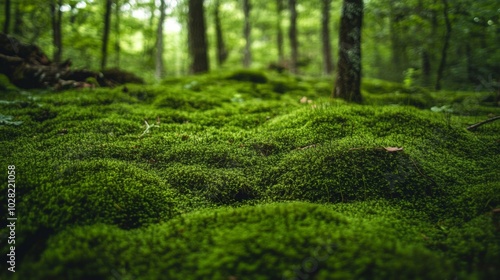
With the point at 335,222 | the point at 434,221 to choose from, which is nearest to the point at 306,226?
the point at 335,222

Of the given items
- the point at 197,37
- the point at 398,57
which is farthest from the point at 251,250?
the point at 398,57

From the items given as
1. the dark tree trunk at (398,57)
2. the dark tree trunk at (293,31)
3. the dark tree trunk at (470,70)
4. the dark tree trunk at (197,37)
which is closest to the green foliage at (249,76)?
the dark tree trunk at (197,37)

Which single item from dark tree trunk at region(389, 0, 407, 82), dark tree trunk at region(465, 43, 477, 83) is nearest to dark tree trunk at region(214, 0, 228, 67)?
dark tree trunk at region(389, 0, 407, 82)

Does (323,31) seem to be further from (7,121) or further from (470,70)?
(7,121)

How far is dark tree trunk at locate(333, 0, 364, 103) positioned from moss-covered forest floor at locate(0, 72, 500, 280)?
1.89 feet

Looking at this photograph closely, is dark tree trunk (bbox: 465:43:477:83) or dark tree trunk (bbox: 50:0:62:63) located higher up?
dark tree trunk (bbox: 50:0:62:63)

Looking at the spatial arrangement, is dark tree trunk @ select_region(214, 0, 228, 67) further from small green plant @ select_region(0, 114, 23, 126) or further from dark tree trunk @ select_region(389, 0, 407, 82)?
small green plant @ select_region(0, 114, 23, 126)

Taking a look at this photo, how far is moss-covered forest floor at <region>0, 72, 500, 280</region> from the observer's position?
1.58m

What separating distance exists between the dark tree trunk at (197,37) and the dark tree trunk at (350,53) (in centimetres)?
546

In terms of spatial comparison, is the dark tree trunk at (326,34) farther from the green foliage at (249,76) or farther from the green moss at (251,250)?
the green moss at (251,250)

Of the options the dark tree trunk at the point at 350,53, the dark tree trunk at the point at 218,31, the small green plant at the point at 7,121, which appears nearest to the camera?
the small green plant at the point at 7,121

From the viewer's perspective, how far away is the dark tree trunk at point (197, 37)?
28.7 feet

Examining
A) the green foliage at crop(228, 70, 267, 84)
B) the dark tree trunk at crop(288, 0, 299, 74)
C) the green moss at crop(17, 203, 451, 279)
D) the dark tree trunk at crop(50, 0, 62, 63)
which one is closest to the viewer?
the green moss at crop(17, 203, 451, 279)

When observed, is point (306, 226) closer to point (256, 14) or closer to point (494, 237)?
point (494, 237)
